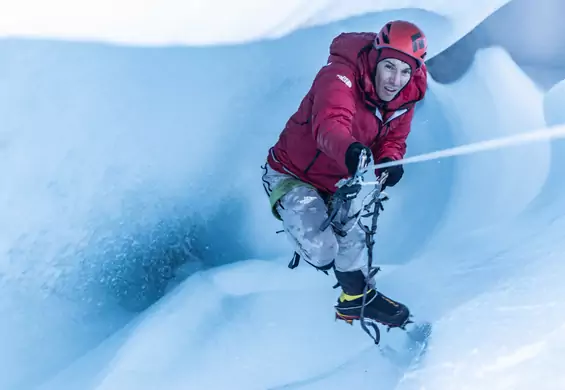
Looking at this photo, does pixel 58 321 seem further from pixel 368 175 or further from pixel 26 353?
pixel 368 175

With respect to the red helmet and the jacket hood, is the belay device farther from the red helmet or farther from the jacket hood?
the red helmet

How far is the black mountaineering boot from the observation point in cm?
139

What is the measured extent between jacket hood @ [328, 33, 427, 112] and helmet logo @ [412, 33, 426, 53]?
0.03m

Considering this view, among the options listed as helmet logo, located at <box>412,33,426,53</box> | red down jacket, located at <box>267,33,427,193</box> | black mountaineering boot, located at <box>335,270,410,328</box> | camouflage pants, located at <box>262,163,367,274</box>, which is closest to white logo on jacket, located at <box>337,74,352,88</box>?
red down jacket, located at <box>267,33,427,193</box>

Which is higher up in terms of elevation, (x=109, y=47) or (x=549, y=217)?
(x=109, y=47)

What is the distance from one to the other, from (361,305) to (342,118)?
1.75 feet

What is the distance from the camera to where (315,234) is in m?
1.28

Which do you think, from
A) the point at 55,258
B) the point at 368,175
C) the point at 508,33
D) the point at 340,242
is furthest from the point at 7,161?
the point at 508,33

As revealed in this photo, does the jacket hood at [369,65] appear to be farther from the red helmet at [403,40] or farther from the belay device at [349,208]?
the belay device at [349,208]

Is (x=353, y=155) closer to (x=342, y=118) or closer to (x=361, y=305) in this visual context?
(x=342, y=118)

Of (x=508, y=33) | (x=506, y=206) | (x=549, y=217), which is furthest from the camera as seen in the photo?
(x=508, y=33)

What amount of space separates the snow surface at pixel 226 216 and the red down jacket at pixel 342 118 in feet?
1.61

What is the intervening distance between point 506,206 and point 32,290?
1.54 metres

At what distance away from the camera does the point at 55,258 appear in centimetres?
154
